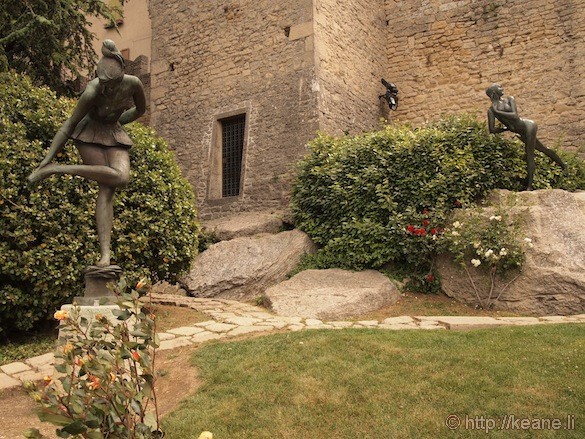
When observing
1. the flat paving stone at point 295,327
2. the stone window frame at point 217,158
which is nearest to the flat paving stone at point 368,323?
the flat paving stone at point 295,327

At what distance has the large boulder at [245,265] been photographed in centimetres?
716

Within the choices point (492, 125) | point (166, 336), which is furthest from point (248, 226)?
point (492, 125)

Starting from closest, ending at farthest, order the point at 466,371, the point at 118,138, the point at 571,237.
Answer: the point at 466,371 < the point at 118,138 < the point at 571,237

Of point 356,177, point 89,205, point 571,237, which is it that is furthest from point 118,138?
point 571,237

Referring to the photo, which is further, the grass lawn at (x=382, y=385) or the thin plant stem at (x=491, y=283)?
the thin plant stem at (x=491, y=283)

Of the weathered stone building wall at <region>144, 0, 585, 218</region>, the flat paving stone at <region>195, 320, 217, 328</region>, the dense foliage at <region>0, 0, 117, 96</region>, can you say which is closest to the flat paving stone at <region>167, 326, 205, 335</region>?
the flat paving stone at <region>195, 320, 217, 328</region>

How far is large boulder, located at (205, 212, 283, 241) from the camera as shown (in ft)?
28.1

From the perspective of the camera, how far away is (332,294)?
6.00 m

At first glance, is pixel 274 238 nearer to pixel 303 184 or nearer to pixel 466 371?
pixel 303 184

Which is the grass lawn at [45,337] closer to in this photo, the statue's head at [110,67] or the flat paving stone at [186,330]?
the flat paving stone at [186,330]

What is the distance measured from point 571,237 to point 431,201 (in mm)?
1830

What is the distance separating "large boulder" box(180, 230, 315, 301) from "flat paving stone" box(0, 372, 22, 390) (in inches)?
135

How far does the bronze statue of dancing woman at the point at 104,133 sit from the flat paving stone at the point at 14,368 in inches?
48.1

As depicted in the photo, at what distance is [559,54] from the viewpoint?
10406 mm
